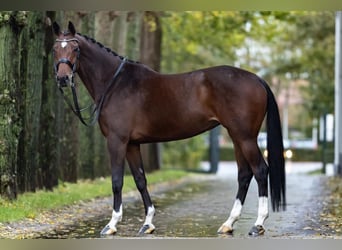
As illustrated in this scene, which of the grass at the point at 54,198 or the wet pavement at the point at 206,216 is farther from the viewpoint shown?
the grass at the point at 54,198

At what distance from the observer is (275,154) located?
8.00 meters

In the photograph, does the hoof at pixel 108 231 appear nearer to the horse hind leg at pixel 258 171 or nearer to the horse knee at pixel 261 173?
the horse hind leg at pixel 258 171

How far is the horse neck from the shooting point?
26.5ft

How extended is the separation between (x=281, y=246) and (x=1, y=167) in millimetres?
3740

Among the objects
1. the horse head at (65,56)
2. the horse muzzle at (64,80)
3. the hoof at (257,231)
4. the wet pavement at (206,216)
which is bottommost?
the wet pavement at (206,216)

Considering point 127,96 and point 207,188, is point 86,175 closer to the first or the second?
point 207,188

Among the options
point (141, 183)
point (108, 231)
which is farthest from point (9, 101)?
point (108, 231)

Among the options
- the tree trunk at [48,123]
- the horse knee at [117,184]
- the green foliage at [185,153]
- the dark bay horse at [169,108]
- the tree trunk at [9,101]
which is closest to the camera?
the dark bay horse at [169,108]

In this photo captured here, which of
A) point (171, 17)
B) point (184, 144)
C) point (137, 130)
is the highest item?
point (171, 17)

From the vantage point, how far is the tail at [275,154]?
7.95 meters

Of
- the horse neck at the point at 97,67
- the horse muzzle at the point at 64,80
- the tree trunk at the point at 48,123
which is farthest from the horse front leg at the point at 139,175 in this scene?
the tree trunk at the point at 48,123

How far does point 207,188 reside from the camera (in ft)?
50.4

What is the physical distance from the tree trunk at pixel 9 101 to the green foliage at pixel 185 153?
17.0 m

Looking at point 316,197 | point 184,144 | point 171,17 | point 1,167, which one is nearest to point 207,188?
point 316,197
